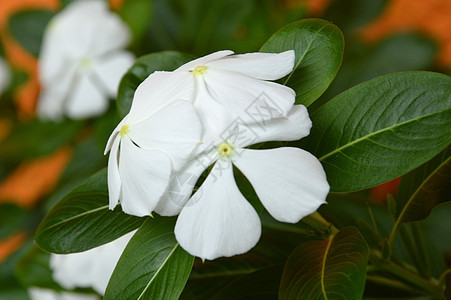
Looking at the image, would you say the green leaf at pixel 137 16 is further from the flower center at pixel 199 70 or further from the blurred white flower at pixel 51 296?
the flower center at pixel 199 70

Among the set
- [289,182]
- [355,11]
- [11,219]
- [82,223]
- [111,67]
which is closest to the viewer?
[289,182]

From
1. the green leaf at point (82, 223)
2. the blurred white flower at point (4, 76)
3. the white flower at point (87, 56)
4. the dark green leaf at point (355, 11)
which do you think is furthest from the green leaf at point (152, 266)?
the blurred white flower at point (4, 76)

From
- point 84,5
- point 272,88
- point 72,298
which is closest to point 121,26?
point 84,5

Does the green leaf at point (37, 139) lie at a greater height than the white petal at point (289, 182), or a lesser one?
lesser

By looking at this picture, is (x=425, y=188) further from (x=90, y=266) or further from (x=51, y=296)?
(x=51, y=296)

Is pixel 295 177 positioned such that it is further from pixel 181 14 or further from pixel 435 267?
pixel 181 14

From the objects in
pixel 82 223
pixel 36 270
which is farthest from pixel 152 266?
pixel 36 270
